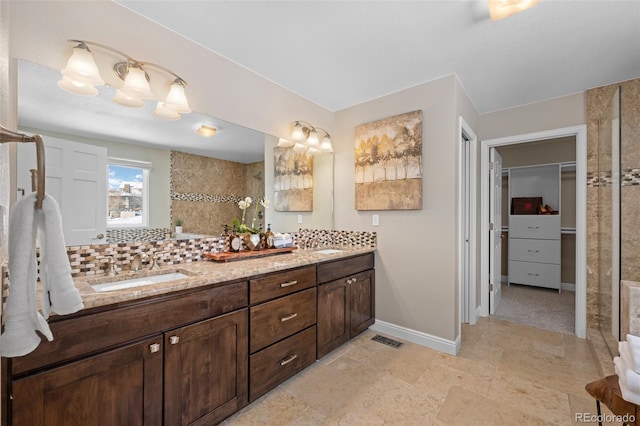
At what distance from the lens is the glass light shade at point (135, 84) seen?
1.58m

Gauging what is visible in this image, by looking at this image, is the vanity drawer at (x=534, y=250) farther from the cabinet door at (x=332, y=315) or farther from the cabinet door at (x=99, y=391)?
the cabinet door at (x=99, y=391)

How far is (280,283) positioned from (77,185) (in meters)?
1.30

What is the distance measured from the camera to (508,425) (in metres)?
1.60

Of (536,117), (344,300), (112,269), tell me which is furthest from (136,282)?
(536,117)

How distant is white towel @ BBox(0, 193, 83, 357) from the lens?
73 cm

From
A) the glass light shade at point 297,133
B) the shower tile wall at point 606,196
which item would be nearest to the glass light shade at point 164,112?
the glass light shade at point 297,133

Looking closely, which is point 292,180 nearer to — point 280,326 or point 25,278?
point 280,326

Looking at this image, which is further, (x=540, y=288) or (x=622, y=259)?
(x=540, y=288)

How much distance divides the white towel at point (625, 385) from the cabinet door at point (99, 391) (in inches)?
76.9

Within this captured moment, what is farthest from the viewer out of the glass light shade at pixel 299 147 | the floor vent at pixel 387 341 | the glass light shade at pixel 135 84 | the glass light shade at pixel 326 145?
the glass light shade at pixel 326 145

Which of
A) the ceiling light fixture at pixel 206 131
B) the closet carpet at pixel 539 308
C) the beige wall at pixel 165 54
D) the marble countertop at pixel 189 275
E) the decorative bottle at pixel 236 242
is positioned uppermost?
the beige wall at pixel 165 54

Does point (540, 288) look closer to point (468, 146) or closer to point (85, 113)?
point (468, 146)

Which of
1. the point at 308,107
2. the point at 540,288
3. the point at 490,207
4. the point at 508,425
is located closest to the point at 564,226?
the point at 540,288

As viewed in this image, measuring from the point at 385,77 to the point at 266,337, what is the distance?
233 cm
